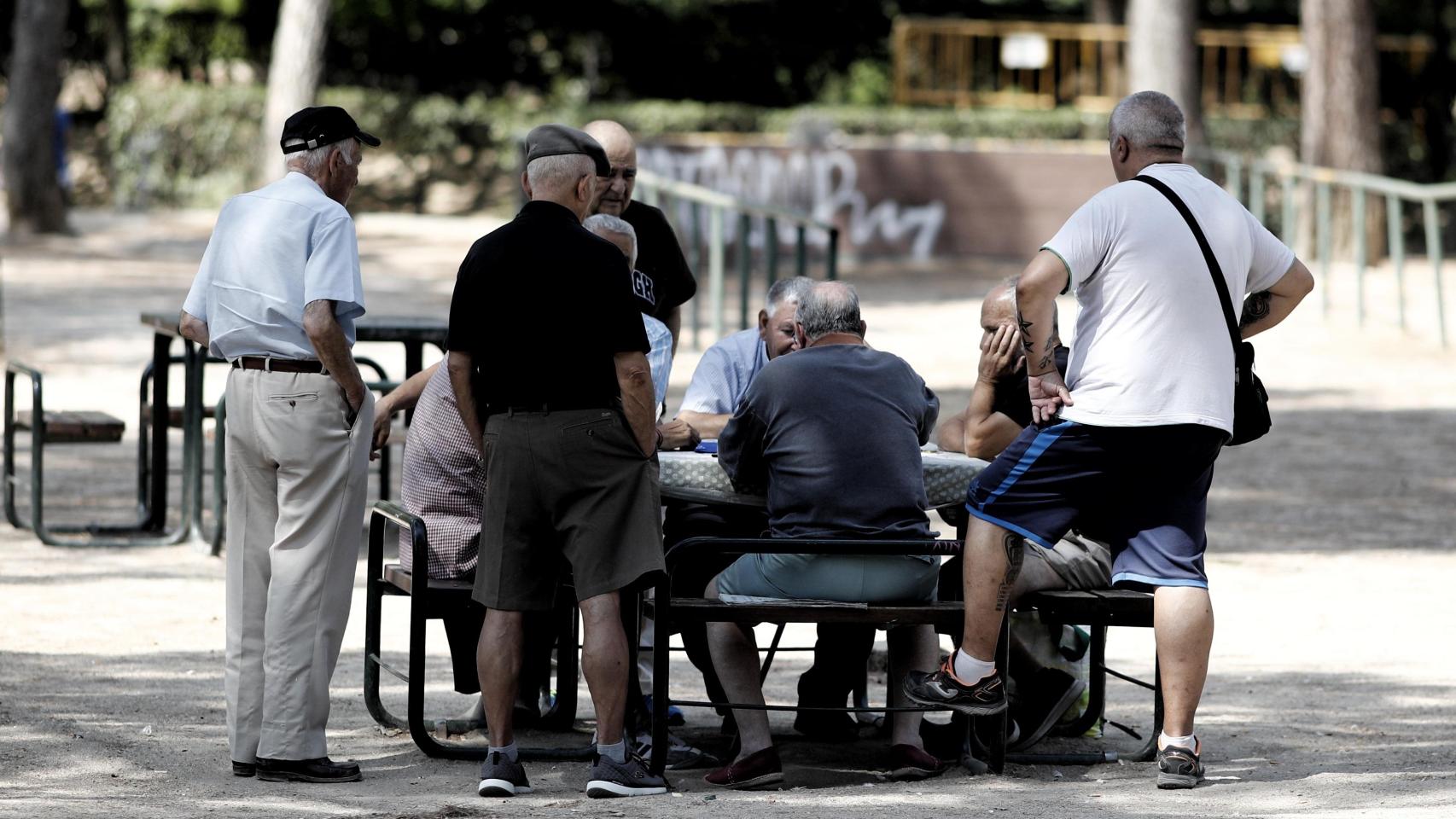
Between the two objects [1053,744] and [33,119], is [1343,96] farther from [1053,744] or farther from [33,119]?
[1053,744]

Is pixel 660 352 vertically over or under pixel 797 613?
over

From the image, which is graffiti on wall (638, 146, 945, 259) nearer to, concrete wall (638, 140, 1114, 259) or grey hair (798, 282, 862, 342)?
concrete wall (638, 140, 1114, 259)

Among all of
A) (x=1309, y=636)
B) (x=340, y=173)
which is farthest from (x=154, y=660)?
(x=1309, y=636)

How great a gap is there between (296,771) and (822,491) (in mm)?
1455

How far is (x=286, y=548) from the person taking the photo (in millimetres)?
4797

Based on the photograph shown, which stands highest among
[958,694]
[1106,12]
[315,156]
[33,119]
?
[1106,12]

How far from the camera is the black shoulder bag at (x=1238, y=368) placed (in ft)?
15.3

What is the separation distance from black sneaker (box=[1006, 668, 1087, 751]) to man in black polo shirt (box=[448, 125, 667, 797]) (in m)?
1.14

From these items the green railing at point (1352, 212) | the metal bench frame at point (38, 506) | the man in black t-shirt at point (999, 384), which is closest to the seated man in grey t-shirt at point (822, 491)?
the man in black t-shirt at point (999, 384)

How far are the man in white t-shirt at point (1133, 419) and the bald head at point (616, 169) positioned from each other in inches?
77.6

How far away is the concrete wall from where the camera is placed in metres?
21.6

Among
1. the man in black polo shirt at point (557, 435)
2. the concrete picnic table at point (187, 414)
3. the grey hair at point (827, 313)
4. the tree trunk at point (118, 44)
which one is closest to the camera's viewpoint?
the man in black polo shirt at point (557, 435)

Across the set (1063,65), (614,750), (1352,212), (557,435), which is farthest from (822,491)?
(1063,65)

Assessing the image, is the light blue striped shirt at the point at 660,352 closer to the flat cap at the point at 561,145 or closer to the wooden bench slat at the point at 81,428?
the flat cap at the point at 561,145
